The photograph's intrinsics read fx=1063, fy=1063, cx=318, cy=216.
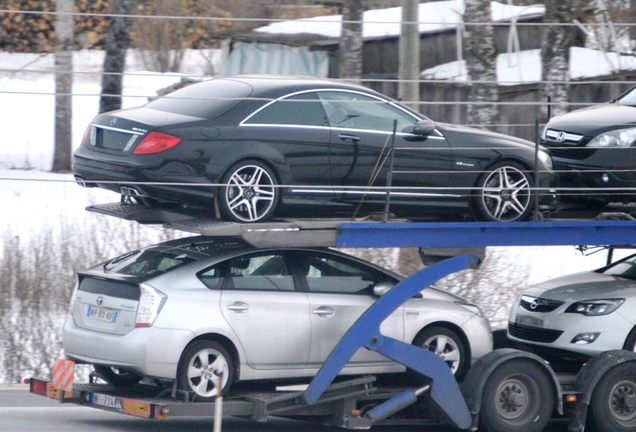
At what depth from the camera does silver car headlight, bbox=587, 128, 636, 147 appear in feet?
32.7

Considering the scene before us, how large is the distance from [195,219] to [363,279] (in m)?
1.48

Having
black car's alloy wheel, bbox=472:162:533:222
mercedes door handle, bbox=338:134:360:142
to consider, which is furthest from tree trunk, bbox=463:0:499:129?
mercedes door handle, bbox=338:134:360:142

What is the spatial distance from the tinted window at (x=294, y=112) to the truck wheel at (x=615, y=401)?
10.5ft

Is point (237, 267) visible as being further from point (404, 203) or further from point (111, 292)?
point (404, 203)

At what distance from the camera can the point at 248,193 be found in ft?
28.4

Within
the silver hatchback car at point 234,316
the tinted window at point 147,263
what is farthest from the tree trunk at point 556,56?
the tinted window at point 147,263

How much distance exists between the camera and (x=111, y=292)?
8328mm

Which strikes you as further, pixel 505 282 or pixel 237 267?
pixel 505 282

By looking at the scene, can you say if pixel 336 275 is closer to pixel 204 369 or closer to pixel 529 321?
pixel 204 369

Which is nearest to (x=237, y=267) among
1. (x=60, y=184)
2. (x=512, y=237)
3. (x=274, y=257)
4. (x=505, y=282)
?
(x=274, y=257)

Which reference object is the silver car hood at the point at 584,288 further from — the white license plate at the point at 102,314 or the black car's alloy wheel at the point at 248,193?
the white license plate at the point at 102,314

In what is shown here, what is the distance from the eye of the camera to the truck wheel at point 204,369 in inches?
316

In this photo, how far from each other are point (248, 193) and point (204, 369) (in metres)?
1.49

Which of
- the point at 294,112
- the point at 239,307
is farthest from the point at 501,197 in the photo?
the point at 239,307
